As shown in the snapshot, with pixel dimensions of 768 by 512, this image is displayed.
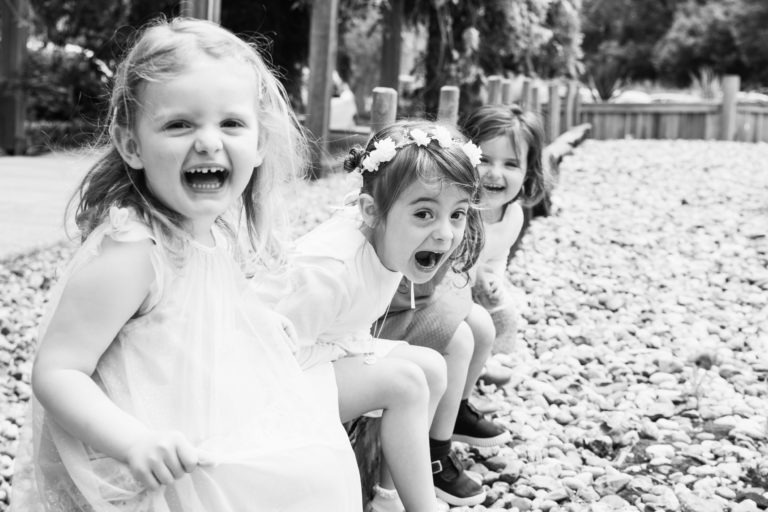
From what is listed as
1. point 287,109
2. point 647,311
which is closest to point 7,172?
point 647,311

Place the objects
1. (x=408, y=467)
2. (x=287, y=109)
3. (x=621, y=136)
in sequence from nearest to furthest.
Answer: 1. (x=287, y=109)
2. (x=408, y=467)
3. (x=621, y=136)

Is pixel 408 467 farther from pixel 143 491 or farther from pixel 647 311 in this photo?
pixel 647 311

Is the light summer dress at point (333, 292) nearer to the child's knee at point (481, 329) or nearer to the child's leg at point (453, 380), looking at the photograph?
the child's leg at point (453, 380)

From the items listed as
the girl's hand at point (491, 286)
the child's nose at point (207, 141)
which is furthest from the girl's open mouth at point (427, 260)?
the girl's hand at point (491, 286)

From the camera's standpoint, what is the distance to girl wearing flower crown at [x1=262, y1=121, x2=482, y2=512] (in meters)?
2.19

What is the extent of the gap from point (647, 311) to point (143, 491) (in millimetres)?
3781

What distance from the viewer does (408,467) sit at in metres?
2.21

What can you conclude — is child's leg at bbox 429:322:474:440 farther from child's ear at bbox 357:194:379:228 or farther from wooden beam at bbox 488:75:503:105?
wooden beam at bbox 488:75:503:105

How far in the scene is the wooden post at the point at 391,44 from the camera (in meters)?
10.1

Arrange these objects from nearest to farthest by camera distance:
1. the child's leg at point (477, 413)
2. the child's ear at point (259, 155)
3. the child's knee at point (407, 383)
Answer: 1. the child's ear at point (259, 155)
2. the child's knee at point (407, 383)
3. the child's leg at point (477, 413)

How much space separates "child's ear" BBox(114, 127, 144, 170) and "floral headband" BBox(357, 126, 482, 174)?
757 mm

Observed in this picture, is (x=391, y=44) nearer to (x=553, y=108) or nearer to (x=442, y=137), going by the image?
(x=553, y=108)

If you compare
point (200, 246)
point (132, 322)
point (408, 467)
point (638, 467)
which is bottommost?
point (638, 467)

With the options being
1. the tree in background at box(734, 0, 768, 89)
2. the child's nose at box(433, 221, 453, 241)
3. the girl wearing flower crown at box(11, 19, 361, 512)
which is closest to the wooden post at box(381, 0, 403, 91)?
the child's nose at box(433, 221, 453, 241)
